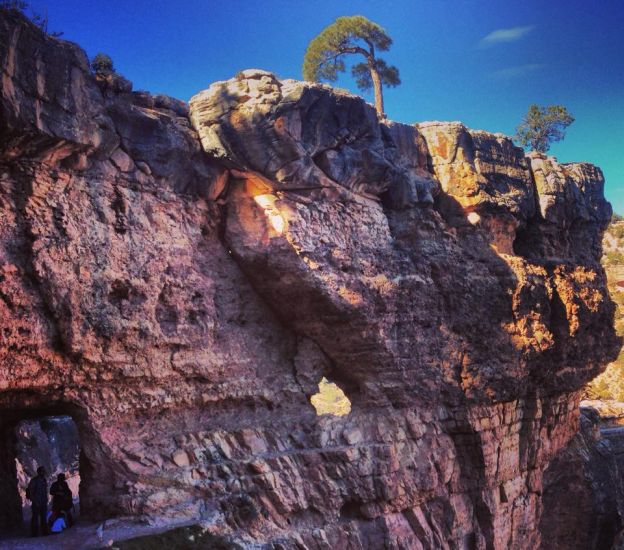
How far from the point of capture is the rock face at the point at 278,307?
11.6 m

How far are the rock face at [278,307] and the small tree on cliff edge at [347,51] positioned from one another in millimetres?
7884

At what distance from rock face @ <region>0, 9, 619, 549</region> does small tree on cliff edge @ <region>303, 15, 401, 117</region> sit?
7.88m

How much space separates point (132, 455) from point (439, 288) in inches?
345

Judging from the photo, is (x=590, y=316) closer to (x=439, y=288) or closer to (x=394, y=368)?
(x=439, y=288)

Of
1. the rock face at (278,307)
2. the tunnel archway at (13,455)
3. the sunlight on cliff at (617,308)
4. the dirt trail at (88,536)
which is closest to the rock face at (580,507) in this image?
the rock face at (278,307)

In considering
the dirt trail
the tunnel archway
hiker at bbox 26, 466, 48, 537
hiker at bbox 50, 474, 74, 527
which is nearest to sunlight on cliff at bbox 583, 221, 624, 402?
the dirt trail

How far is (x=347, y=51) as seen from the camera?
84.1 ft

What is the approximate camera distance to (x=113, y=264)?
12281 millimetres

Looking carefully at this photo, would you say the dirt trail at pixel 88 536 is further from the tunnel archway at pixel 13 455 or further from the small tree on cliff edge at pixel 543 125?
the small tree on cliff edge at pixel 543 125

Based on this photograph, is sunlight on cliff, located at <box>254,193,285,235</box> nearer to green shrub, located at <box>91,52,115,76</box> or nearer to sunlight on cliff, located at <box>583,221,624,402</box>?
green shrub, located at <box>91,52,115,76</box>

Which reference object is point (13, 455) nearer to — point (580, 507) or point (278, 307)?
point (278, 307)

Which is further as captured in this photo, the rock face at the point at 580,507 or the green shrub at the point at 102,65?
the rock face at the point at 580,507

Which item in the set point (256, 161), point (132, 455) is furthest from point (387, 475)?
point (256, 161)

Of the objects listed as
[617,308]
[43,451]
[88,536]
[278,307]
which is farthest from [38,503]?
[617,308]
